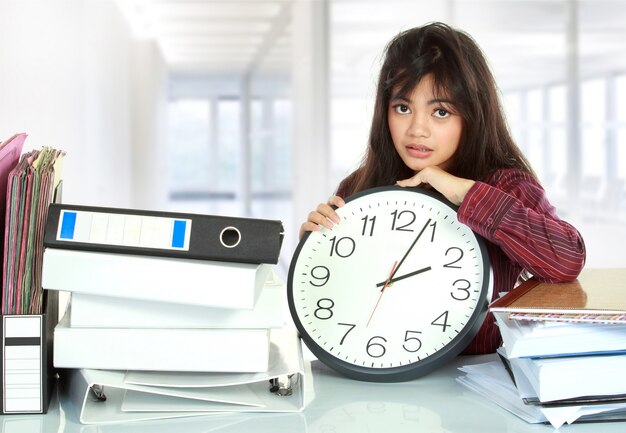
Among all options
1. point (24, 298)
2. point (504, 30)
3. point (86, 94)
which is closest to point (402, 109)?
point (24, 298)

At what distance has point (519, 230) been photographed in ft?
3.66

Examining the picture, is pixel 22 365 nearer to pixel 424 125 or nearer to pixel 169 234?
pixel 169 234

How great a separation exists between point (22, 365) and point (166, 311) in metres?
0.18

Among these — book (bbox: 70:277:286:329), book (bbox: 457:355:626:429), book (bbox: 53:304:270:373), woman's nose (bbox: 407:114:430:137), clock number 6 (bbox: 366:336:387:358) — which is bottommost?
book (bbox: 457:355:626:429)

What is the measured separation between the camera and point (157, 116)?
31.6ft

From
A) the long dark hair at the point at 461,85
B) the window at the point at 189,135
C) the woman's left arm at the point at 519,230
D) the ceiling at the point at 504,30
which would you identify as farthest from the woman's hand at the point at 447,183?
the window at the point at 189,135

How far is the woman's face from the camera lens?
4.36ft

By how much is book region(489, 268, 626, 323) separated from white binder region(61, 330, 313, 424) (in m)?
0.28

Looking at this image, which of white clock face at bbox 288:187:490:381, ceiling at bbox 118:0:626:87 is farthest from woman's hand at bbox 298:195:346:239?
ceiling at bbox 118:0:626:87

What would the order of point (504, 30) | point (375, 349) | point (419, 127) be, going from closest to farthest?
point (375, 349) → point (419, 127) → point (504, 30)

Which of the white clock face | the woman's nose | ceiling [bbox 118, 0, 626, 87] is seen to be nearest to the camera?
the white clock face

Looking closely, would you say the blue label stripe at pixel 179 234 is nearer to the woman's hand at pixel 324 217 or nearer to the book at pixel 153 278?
the book at pixel 153 278

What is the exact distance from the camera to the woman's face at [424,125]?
1.33 m

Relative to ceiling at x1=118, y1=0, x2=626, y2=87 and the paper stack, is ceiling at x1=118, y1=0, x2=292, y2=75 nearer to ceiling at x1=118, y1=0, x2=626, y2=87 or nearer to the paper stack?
ceiling at x1=118, y1=0, x2=626, y2=87
